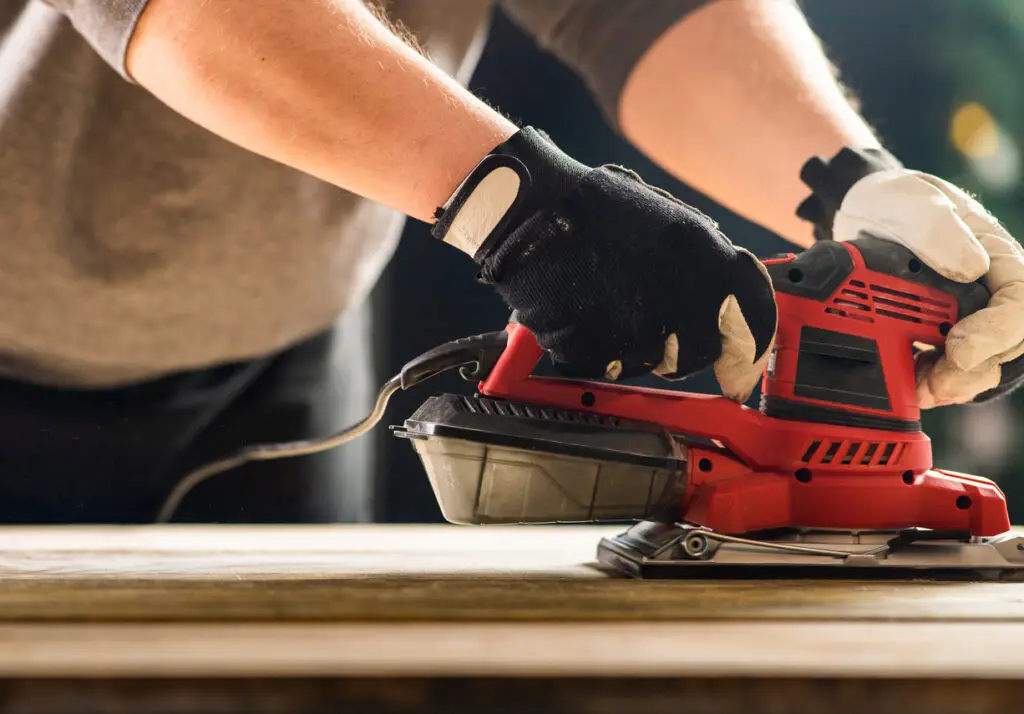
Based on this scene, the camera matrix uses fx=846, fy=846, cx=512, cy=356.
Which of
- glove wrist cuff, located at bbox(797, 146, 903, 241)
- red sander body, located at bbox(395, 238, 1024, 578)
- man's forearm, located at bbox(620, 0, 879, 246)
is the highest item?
man's forearm, located at bbox(620, 0, 879, 246)

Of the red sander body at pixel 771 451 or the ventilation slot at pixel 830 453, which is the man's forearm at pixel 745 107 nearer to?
the red sander body at pixel 771 451

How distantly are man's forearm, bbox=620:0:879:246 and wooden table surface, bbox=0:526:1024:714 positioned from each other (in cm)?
60

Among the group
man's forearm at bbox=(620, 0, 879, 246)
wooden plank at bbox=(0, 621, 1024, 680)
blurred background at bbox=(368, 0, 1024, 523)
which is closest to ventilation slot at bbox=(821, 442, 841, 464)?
wooden plank at bbox=(0, 621, 1024, 680)

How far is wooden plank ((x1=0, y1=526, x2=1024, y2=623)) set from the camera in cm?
58

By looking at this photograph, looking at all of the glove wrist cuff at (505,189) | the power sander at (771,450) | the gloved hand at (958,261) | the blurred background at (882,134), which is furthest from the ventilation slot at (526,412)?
the blurred background at (882,134)

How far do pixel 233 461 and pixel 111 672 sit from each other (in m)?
0.85

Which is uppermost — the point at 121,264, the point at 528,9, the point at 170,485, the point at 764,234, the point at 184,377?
the point at 528,9

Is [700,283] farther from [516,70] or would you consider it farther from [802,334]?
[516,70]

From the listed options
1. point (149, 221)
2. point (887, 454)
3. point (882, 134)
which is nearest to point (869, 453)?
point (887, 454)

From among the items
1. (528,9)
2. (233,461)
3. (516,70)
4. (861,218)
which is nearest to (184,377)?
(233,461)

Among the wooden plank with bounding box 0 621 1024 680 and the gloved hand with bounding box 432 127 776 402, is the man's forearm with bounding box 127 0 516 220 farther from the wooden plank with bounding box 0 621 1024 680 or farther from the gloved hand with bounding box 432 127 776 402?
the wooden plank with bounding box 0 621 1024 680

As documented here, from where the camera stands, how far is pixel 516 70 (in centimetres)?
192

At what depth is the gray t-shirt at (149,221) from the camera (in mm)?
1016

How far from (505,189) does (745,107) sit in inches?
24.4
